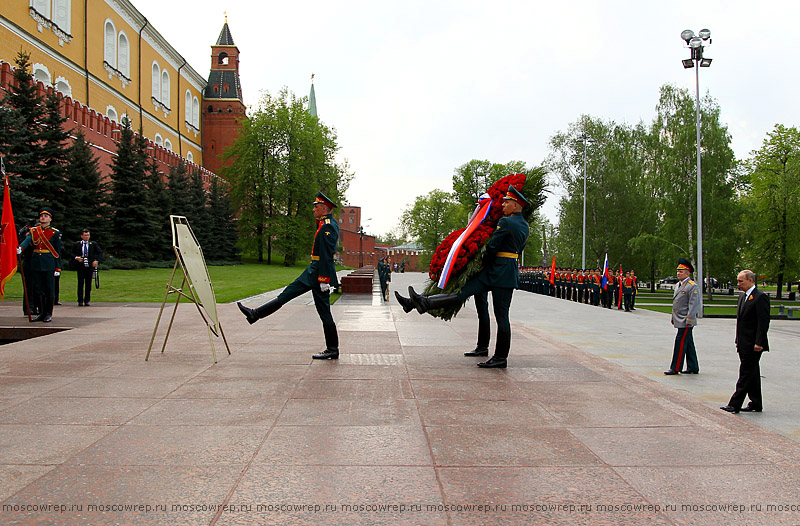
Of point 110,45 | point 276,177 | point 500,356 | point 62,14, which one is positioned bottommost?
point 500,356

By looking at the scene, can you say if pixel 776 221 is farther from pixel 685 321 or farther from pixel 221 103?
pixel 221 103

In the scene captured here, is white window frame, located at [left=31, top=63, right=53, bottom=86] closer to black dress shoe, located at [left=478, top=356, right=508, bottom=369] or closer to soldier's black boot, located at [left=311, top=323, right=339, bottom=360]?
soldier's black boot, located at [left=311, top=323, right=339, bottom=360]

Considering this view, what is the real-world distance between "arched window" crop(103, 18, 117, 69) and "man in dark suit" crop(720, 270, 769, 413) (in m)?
56.0

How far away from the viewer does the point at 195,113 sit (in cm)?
7669

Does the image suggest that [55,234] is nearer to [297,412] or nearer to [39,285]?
[39,285]

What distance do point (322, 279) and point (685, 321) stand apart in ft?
15.3

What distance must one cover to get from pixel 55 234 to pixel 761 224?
42306 millimetres

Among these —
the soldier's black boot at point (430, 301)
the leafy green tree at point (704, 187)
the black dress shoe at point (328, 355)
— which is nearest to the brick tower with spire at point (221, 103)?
the leafy green tree at point (704, 187)

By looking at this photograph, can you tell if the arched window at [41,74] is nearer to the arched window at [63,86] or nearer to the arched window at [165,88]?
the arched window at [63,86]

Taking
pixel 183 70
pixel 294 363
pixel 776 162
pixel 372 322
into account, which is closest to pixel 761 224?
pixel 776 162

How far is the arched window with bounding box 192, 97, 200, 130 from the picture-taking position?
7596 cm

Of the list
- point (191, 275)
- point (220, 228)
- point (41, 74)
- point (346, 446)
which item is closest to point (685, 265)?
point (346, 446)

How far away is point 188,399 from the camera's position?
5.35m

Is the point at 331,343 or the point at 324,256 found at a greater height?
the point at 324,256
